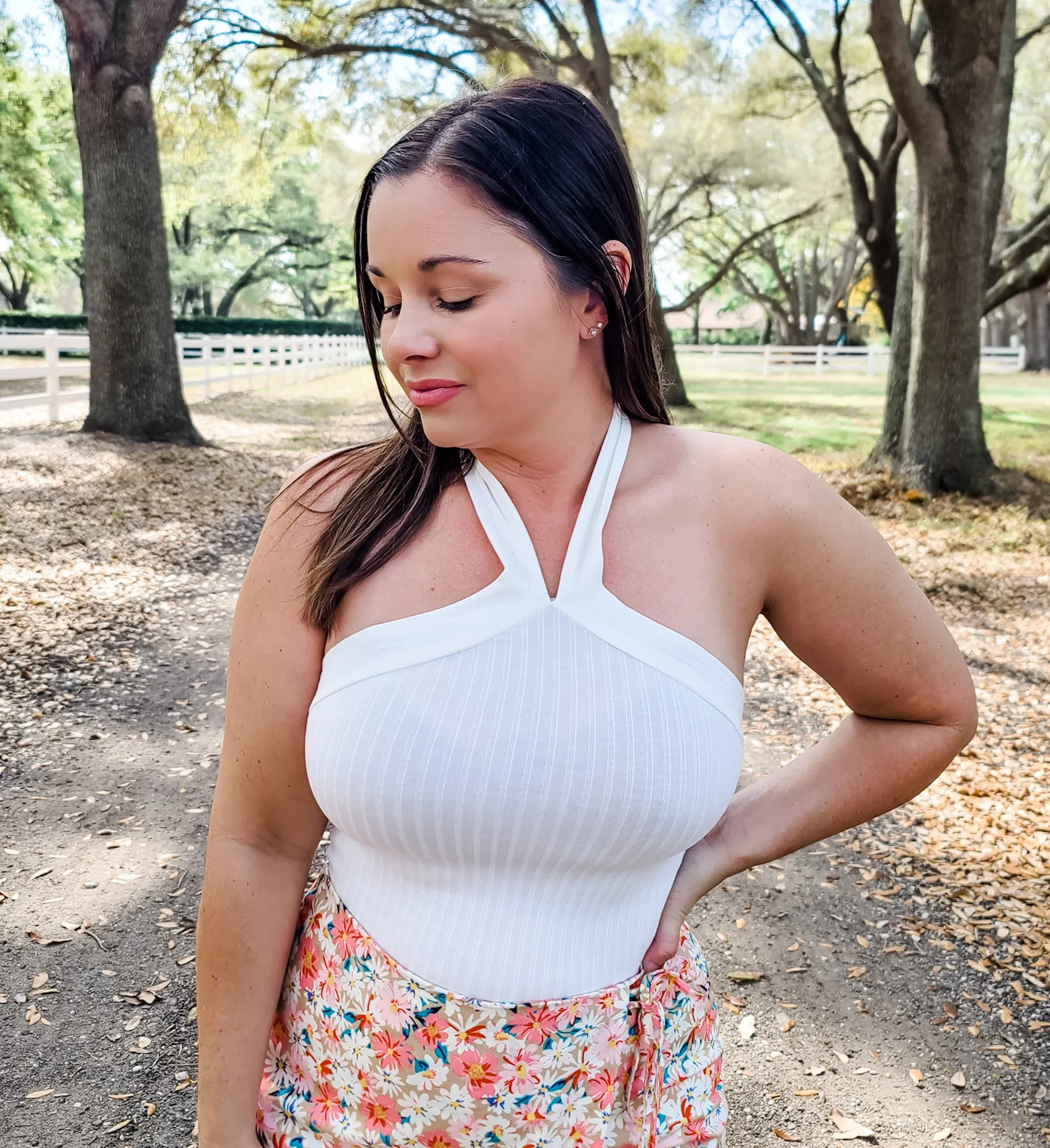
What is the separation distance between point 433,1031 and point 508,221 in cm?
95

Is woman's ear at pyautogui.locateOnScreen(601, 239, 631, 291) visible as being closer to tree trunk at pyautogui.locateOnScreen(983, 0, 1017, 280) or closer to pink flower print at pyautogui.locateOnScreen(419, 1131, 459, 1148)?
pink flower print at pyautogui.locateOnScreen(419, 1131, 459, 1148)

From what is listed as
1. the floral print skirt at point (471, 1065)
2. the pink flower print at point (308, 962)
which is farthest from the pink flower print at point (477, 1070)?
the pink flower print at point (308, 962)

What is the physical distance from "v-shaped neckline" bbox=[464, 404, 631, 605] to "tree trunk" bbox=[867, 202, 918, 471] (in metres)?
9.98

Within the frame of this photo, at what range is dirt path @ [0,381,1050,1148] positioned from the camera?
266 centimetres

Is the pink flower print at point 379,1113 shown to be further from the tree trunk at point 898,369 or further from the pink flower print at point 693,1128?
the tree trunk at point 898,369

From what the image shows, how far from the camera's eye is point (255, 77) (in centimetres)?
1634

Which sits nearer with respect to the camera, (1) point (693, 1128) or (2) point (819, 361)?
(1) point (693, 1128)

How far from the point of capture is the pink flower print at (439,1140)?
125cm

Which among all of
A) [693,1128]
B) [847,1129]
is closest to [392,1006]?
[693,1128]

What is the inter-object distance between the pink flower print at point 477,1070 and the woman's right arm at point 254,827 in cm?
27

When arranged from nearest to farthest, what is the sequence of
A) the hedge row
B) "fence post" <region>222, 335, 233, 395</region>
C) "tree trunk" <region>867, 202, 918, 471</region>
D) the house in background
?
"tree trunk" <region>867, 202, 918, 471</region>
"fence post" <region>222, 335, 233, 395</region>
the hedge row
the house in background

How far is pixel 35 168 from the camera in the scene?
1053 inches

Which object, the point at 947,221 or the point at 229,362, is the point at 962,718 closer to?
the point at 947,221

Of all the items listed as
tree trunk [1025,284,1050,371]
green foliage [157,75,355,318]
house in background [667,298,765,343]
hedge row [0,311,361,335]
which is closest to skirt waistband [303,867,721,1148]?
green foliage [157,75,355,318]
